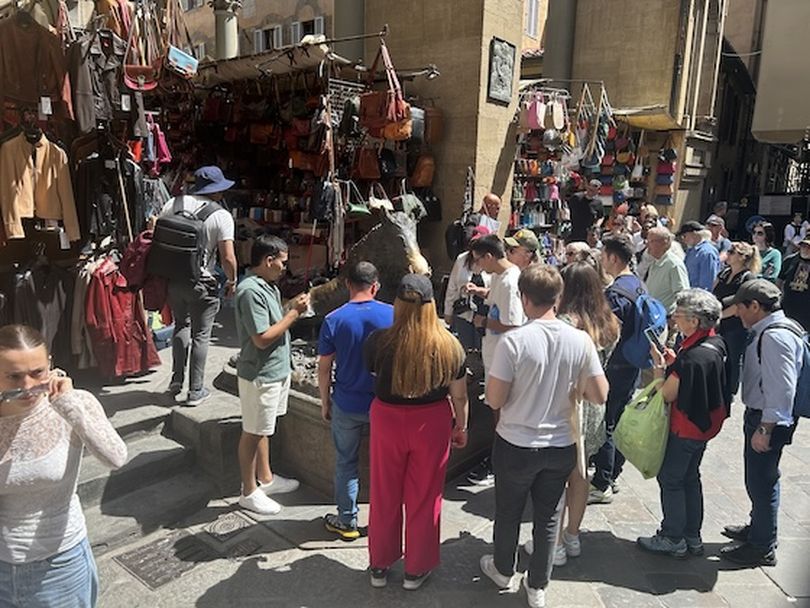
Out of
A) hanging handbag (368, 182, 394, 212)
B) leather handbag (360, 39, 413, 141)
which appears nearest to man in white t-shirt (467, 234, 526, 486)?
hanging handbag (368, 182, 394, 212)

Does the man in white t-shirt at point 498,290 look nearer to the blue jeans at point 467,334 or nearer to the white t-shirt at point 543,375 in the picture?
the blue jeans at point 467,334

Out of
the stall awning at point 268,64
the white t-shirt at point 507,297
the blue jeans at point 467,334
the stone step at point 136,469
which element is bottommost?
the stone step at point 136,469

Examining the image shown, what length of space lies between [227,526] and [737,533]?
11.2 feet

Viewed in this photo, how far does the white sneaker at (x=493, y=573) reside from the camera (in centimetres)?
357

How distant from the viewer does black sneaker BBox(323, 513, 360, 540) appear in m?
4.06

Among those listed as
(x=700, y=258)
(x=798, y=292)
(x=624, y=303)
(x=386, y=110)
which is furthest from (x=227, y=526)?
(x=798, y=292)

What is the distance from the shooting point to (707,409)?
361cm

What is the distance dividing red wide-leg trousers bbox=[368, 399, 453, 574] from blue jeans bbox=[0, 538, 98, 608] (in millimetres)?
1517

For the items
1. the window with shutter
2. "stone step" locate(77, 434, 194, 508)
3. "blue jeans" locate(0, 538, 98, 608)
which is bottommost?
A: "stone step" locate(77, 434, 194, 508)

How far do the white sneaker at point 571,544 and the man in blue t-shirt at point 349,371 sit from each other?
136 cm

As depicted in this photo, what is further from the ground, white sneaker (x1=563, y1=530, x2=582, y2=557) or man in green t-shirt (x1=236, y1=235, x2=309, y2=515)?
man in green t-shirt (x1=236, y1=235, x2=309, y2=515)

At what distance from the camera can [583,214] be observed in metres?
11.7

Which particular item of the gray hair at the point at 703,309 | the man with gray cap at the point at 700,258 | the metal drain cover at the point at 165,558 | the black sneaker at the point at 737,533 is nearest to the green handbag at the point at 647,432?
the gray hair at the point at 703,309

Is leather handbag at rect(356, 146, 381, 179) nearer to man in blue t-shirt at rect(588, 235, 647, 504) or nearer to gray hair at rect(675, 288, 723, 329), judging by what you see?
man in blue t-shirt at rect(588, 235, 647, 504)
